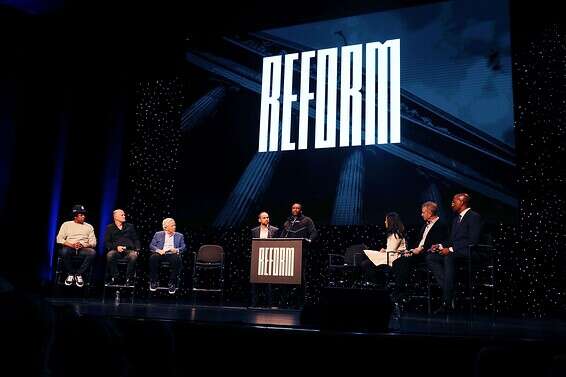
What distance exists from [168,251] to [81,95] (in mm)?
2964

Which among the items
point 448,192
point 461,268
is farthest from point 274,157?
point 461,268

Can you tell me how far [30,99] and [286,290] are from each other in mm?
4445

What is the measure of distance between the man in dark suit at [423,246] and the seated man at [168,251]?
8.57 feet

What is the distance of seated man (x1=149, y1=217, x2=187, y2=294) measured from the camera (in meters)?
6.59

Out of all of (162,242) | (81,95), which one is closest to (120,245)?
(162,242)

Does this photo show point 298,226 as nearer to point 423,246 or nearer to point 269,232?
point 269,232

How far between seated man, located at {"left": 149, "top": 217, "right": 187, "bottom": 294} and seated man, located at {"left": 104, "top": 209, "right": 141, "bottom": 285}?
0.73 ft

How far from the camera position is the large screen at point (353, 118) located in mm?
6133

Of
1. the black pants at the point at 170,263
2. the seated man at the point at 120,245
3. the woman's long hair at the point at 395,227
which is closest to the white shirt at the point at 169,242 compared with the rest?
the black pants at the point at 170,263

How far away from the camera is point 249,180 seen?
7066 mm

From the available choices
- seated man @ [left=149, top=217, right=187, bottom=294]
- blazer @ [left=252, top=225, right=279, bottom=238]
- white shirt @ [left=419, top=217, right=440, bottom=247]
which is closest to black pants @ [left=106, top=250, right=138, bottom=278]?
seated man @ [left=149, top=217, right=187, bottom=294]

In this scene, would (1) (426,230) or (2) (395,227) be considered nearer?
(1) (426,230)

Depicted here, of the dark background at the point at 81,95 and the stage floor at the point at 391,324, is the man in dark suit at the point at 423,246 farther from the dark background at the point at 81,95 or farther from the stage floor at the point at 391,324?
the dark background at the point at 81,95

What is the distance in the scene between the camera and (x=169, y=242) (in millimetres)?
6828
